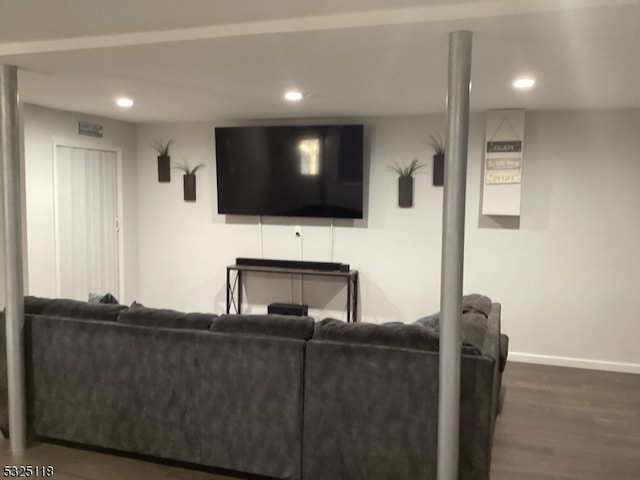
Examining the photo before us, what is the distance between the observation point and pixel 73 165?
18.0 feet

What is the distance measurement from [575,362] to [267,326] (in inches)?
138

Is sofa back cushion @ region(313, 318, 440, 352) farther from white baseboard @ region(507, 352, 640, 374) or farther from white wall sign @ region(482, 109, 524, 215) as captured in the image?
white baseboard @ region(507, 352, 640, 374)

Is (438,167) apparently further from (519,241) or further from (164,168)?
(164,168)

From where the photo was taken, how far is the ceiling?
7.73 feet

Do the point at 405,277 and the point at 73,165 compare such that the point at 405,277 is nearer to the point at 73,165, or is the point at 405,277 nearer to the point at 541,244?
the point at 541,244

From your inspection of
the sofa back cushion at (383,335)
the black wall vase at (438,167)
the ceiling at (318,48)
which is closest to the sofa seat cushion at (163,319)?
the sofa back cushion at (383,335)

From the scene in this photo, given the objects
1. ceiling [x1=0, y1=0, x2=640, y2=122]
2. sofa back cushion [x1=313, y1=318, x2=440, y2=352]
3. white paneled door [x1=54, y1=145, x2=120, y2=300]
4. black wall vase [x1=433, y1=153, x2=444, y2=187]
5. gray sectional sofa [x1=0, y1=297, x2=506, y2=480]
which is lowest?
gray sectional sofa [x1=0, y1=297, x2=506, y2=480]

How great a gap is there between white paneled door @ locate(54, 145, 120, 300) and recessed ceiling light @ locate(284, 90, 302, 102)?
2424 mm

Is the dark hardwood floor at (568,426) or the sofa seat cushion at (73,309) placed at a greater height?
the sofa seat cushion at (73,309)

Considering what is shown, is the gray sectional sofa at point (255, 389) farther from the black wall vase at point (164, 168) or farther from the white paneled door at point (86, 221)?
the black wall vase at point (164, 168)

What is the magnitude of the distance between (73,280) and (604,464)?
16.1ft

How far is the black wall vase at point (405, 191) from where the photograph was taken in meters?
5.47

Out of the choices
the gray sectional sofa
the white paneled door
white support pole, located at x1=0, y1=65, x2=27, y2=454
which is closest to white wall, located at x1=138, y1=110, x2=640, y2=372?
the white paneled door

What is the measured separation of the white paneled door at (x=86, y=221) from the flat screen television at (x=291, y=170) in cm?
125
